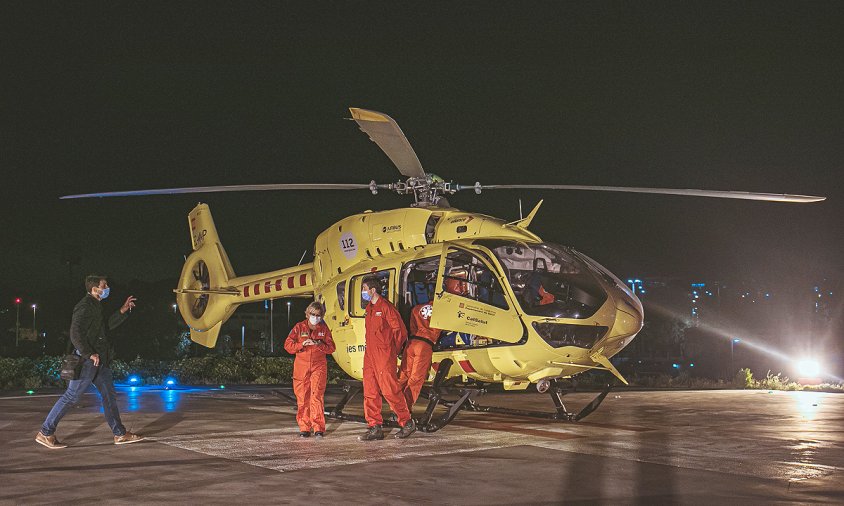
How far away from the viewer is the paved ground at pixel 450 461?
7043mm

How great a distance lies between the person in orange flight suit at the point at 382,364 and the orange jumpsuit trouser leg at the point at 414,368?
1.24ft

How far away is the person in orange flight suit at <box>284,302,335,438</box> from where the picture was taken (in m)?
→ 11.1

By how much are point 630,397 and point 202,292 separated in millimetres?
9314

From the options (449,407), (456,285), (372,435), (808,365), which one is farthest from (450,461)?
(808,365)

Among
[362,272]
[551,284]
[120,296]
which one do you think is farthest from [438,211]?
[120,296]

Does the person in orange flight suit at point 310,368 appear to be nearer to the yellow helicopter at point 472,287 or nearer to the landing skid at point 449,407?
the landing skid at point 449,407

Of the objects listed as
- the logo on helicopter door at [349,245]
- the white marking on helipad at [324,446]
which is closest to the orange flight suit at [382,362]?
the white marking on helipad at [324,446]

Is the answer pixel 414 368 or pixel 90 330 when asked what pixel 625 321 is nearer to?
pixel 414 368

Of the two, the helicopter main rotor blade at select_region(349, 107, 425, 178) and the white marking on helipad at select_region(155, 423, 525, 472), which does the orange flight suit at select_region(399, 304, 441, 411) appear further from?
the helicopter main rotor blade at select_region(349, 107, 425, 178)

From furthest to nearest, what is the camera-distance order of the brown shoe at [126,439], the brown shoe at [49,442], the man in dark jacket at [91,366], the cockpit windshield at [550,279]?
the cockpit windshield at [550,279] < the brown shoe at [126,439] < the man in dark jacket at [91,366] < the brown shoe at [49,442]

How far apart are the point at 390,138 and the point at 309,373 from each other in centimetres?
341

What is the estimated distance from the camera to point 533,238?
12578mm

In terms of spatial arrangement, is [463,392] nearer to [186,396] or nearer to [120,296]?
[186,396]

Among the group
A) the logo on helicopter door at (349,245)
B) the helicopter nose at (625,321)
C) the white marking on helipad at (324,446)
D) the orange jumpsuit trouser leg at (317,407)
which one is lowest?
the white marking on helipad at (324,446)
